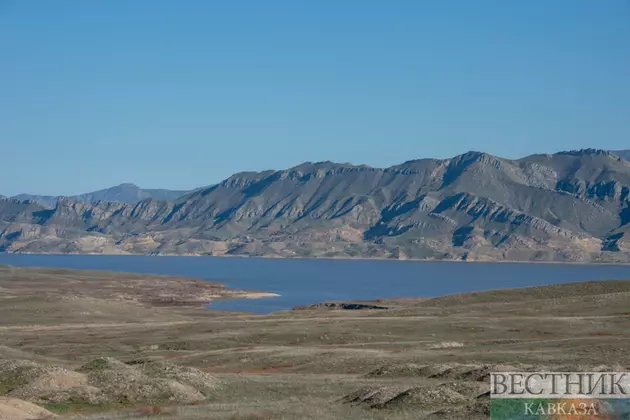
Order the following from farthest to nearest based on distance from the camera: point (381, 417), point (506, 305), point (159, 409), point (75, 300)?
point (75, 300) → point (506, 305) → point (159, 409) → point (381, 417)

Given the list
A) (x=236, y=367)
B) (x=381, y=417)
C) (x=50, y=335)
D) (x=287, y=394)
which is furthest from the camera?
(x=50, y=335)

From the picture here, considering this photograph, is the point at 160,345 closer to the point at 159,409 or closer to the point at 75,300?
the point at 159,409

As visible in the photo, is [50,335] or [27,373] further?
[50,335]

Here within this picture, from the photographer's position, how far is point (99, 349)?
217 feet

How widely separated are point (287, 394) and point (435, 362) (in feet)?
42.0

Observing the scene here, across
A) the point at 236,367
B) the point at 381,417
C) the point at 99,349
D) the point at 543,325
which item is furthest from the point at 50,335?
the point at 381,417

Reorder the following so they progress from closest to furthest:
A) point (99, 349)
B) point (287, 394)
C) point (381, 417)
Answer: point (381, 417)
point (287, 394)
point (99, 349)

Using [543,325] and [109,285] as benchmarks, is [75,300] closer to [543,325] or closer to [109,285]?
[543,325]

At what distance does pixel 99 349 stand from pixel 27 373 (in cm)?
2475

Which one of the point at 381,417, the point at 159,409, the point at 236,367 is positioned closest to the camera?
the point at 381,417

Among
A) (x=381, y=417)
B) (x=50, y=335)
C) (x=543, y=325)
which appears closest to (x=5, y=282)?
(x=50, y=335)

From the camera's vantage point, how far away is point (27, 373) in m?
41.6

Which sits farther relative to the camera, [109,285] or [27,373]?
[109,285]

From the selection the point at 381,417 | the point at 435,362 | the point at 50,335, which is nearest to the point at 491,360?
the point at 435,362
